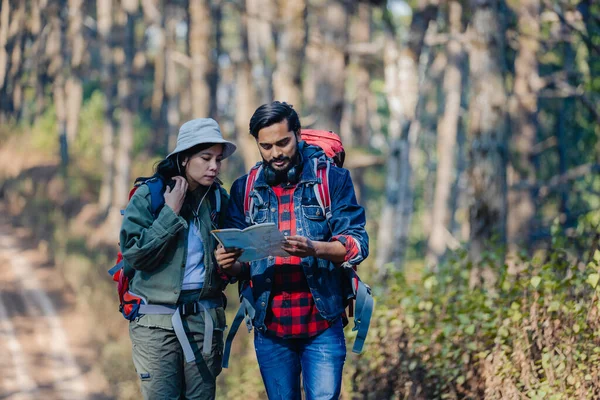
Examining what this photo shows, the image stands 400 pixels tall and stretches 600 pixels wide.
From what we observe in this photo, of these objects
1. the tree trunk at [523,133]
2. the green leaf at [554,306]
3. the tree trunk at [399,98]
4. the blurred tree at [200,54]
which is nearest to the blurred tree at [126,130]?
the blurred tree at [200,54]

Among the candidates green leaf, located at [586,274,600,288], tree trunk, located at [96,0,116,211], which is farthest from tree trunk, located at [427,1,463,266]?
green leaf, located at [586,274,600,288]

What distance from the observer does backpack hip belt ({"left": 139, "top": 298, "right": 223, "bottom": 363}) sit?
4418 millimetres

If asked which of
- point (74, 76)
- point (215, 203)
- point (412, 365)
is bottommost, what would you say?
point (412, 365)

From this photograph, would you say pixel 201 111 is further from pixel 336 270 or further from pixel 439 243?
pixel 336 270

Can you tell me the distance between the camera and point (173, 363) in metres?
4.50

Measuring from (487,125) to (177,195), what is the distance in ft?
20.2

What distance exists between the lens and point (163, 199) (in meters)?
4.45

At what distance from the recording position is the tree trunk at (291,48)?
32.2ft

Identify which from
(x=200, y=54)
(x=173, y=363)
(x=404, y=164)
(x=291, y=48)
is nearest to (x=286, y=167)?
(x=173, y=363)

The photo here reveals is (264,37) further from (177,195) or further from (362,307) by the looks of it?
(362,307)

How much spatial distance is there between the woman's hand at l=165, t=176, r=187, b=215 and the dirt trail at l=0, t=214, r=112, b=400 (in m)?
7.49

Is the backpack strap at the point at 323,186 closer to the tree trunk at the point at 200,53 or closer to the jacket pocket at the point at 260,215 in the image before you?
the jacket pocket at the point at 260,215

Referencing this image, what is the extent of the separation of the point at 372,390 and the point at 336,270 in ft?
8.52

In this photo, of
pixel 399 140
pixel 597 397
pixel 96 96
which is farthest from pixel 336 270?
pixel 96 96
